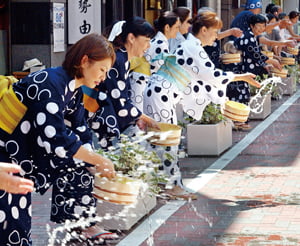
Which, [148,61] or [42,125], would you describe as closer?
[42,125]

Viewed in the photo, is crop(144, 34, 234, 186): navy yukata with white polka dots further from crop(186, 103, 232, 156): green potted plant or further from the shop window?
the shop window

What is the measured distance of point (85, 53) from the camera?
17.7 feet

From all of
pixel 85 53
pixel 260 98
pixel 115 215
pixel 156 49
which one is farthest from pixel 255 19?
pixel 85 53

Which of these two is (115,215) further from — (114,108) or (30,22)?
(30,22)

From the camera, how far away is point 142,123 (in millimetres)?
7809

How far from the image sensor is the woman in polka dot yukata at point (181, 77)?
896cm

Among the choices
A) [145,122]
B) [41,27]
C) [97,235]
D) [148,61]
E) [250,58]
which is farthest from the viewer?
[250,58]

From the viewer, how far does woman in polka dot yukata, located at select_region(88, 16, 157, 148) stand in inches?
294

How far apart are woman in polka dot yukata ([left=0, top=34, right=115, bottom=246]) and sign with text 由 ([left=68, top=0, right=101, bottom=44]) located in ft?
29.4

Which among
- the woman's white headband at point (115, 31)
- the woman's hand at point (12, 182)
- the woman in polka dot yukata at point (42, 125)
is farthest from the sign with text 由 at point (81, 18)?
the woman's hand at point (12, 182)

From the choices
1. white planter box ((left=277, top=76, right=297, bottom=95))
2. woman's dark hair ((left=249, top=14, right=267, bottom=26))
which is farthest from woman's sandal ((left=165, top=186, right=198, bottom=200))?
white planter box ((left=277, top=76, right=297, bottom=95))

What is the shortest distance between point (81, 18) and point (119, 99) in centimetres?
729

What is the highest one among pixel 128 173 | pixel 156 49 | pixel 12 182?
pixel 156 49

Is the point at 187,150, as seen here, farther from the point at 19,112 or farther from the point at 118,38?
the point at 19,112
